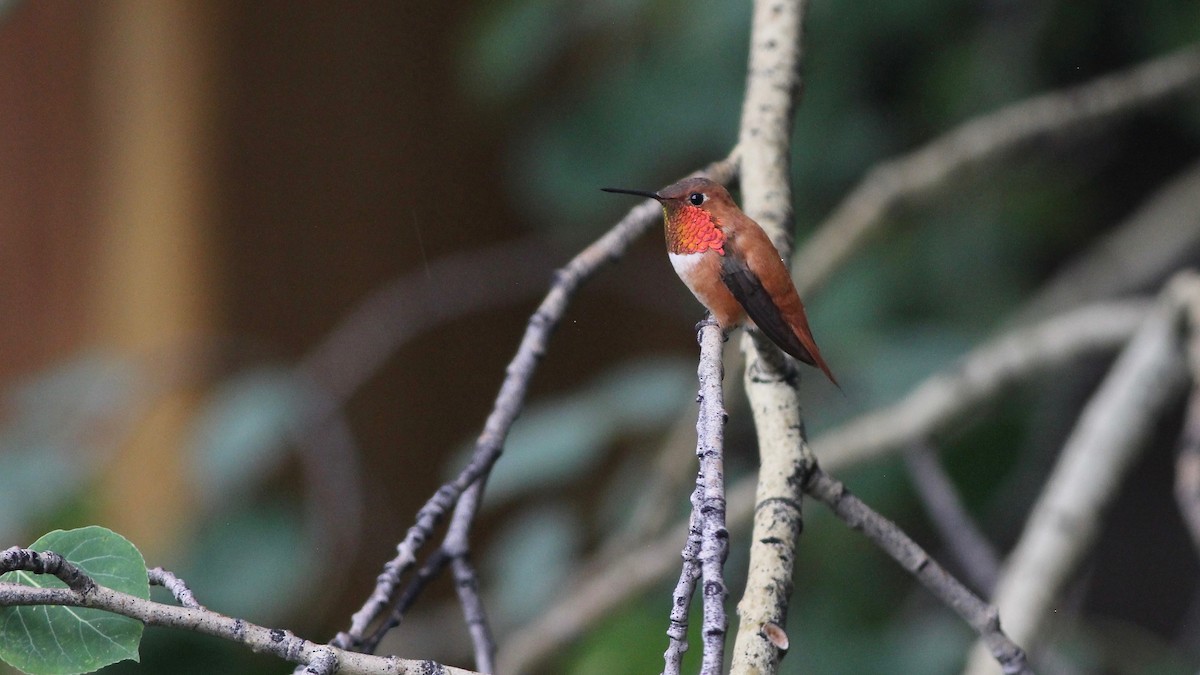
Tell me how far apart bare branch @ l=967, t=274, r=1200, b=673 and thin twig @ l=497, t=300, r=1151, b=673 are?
17 centimetres

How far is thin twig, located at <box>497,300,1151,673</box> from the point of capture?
1.27 metres

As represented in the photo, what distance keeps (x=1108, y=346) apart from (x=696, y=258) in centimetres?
93

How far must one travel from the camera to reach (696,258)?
0.58m

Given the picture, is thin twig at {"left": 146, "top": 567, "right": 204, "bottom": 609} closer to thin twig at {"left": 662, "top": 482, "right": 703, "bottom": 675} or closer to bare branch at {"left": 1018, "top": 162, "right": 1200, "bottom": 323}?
thin twig at {"left": 662, "top": 482, "right": 703, "bottom": 675}

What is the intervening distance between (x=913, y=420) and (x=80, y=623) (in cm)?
99

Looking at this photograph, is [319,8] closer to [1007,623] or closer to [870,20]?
[870,20]

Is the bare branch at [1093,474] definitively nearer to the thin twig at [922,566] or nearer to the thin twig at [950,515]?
the thin twig at [950,515]

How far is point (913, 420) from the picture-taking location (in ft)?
4.25

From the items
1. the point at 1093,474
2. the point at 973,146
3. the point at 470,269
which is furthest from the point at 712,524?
the point at 470,269

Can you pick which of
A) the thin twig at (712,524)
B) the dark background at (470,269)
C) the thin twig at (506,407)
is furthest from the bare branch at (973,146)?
the thin twig at (712,524)

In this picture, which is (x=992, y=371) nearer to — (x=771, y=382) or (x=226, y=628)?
(x=771, y=382)

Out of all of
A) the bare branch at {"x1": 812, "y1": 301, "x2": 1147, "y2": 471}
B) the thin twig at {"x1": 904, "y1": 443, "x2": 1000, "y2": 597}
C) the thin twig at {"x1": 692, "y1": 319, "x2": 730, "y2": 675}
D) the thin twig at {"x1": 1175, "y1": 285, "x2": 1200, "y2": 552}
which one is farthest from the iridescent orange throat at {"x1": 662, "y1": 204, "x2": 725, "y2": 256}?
the bare branch at {"x1": 812, "y1": 301, "x2": 1147, "y2": 471}

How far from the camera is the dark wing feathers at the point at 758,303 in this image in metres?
0.57

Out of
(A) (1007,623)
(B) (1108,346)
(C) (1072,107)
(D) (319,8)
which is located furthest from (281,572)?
(D) (319,8)
